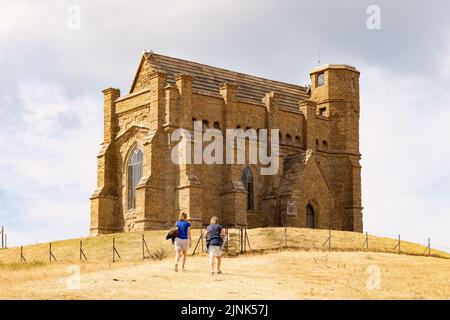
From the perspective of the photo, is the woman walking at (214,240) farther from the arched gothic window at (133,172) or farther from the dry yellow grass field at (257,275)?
the arched gothic window at (133,172)

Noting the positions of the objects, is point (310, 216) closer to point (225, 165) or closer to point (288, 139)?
point (288, 139)

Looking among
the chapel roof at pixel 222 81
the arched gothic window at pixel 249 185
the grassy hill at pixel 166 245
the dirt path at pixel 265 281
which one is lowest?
the dirt path at pixel 265 281

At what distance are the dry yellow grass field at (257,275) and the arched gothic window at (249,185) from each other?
11031 millimetres

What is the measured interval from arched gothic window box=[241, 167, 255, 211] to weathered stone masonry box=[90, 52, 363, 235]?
0.24 feet

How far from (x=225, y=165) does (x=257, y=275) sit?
2504cm

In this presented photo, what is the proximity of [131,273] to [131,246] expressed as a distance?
15514 mm

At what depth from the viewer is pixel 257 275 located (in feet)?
97.5

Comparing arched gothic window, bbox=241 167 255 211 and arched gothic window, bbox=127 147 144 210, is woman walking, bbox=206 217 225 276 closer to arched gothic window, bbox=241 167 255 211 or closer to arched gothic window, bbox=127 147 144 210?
arched gothic window, bbox=127 147 144 210

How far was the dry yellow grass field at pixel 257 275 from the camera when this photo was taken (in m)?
24.9

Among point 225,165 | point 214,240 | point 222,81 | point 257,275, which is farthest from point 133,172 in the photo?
point 214,240

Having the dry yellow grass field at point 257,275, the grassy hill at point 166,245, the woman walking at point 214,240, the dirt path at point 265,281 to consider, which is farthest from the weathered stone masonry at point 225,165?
the woman walking at point 214,240

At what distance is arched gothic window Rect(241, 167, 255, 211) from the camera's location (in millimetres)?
56309

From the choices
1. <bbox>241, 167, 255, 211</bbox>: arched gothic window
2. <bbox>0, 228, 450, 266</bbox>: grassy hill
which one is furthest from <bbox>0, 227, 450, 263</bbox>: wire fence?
<bbox>241, 167, 255, 211</bbox>: arched gothic window
